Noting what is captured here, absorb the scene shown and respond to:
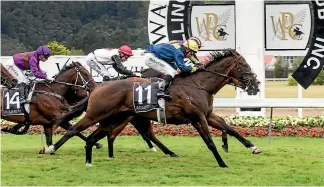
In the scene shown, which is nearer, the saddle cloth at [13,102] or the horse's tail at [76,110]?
the horse's tail at [76,110]

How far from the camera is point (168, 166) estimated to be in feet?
31.9

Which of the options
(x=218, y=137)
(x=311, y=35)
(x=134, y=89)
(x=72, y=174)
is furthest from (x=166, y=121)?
(x=311, y=35)

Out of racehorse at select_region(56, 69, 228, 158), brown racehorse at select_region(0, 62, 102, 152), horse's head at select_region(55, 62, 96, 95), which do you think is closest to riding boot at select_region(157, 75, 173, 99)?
racehorse at select_region(56, 69, 228, 158)

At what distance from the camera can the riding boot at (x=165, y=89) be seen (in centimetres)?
975

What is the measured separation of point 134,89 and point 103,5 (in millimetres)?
21126

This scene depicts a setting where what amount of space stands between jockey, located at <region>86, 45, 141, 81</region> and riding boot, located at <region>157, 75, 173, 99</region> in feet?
4.01

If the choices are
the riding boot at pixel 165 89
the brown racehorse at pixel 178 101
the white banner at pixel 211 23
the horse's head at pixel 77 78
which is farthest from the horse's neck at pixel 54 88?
the white banner at pixel 211 23

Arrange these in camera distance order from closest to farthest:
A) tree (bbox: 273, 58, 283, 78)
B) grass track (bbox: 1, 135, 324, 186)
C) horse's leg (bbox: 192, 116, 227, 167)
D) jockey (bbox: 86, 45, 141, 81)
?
grass track (bbox: 1, 135, 324, 186), horse's leg (bbox: 192, 116, 227, 167), jockey (bbox: 86, 45, 141, 81), tree (bbox: 273, 58, 283, 78)

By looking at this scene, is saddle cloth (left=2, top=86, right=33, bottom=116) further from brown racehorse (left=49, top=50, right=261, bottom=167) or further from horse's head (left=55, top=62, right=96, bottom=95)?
brown racehorse (left=49, top=50, right=261, bottom=167)

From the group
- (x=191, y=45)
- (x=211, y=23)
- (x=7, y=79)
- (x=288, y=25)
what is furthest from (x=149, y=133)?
(x=288, y=25)

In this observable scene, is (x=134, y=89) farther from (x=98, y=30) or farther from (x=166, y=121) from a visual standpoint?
(x=98, y=30)

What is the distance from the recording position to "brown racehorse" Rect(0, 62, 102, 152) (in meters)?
11.6

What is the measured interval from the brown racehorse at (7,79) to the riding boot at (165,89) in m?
3.13

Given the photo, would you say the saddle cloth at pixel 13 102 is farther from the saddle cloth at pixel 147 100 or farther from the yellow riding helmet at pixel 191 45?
the yellow riding helmet at pixel 191 45
